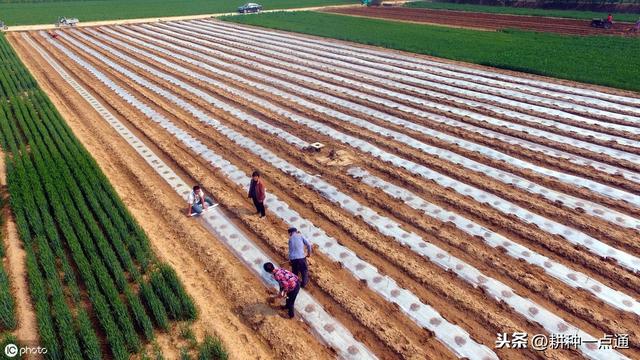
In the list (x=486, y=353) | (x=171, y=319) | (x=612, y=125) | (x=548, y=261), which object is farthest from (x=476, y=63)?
(x=171, y=319)

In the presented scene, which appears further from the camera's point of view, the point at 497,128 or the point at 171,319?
the point at 497,128

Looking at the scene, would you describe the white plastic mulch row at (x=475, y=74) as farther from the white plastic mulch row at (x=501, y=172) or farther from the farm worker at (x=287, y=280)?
the farm worker at (x=287, y=280)

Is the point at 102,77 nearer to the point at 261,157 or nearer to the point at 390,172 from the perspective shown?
the point at 261,157

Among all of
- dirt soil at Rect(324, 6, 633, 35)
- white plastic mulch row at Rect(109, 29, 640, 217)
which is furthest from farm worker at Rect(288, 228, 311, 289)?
dirt soil at Rect(324, 6, 633, 35)

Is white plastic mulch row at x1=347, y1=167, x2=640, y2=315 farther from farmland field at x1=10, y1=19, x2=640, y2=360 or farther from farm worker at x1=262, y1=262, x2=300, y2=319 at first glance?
A: farm worker at x1=262, y1=262, x2=300, y2=319

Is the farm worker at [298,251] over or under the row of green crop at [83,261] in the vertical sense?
over

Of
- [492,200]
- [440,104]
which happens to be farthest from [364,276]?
[440,104]

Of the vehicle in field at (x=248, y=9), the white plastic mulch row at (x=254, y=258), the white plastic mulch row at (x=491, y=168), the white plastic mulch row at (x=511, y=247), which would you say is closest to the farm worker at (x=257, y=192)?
the white plastic mulch row at (x=254, y=258)
